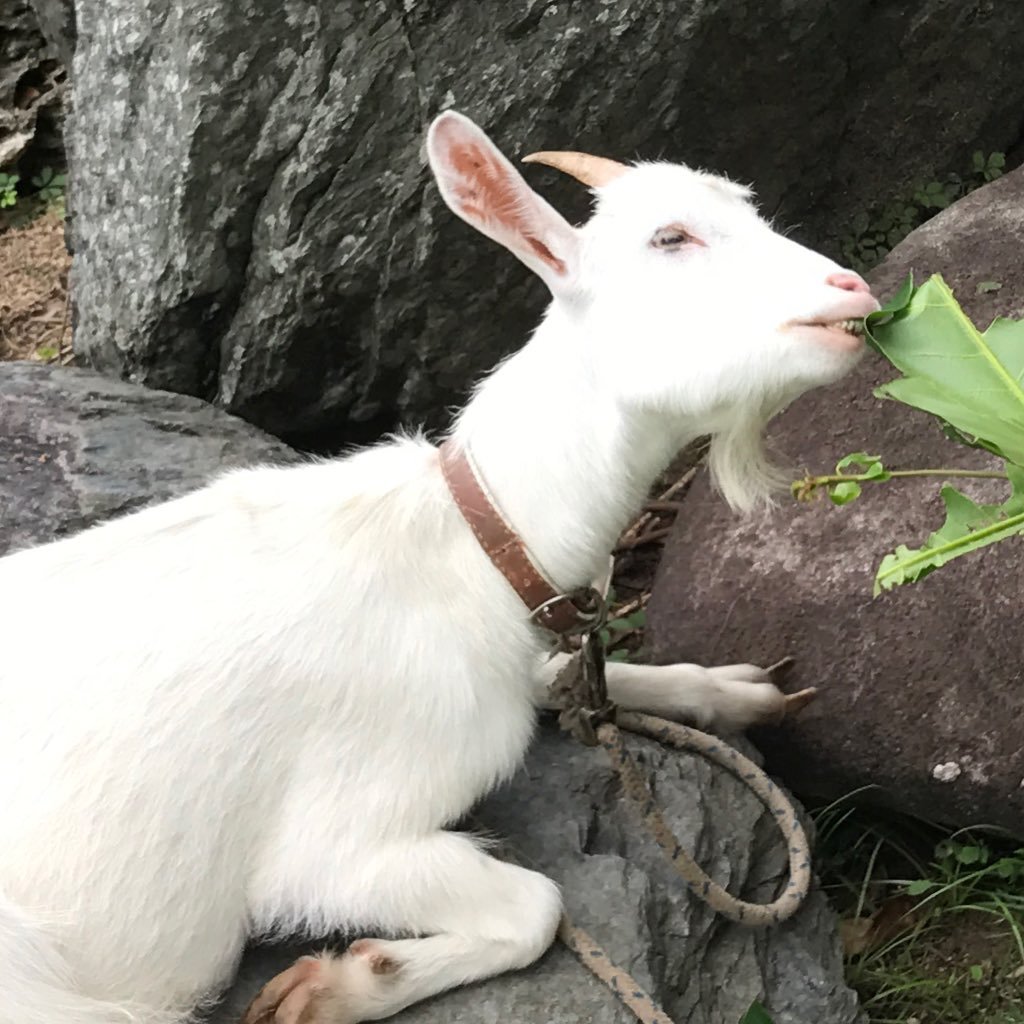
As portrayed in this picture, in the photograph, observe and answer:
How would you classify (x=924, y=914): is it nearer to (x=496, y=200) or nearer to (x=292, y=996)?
(x=292, y=996)

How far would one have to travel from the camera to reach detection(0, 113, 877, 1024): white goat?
6.35 ft

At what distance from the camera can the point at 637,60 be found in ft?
11.2

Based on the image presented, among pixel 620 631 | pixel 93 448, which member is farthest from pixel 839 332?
pixel 93 448

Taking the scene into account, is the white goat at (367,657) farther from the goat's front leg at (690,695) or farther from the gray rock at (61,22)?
the gray rock at (61,22)

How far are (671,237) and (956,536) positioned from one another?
726mm

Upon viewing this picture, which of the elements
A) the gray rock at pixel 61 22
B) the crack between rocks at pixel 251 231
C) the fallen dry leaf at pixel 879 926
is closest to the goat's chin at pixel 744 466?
the fallen dry leaf at pixel 879 926

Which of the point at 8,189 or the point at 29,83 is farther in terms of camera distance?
the point at 29,83

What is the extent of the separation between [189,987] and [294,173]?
218 centimetres

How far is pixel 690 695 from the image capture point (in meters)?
2.67

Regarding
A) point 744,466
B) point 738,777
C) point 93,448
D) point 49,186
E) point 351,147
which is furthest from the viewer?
point 49,186

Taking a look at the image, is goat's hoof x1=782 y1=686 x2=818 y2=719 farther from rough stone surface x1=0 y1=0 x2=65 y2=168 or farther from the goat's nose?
rough stone surface x1=0 y1=0 x2=65 y2=168

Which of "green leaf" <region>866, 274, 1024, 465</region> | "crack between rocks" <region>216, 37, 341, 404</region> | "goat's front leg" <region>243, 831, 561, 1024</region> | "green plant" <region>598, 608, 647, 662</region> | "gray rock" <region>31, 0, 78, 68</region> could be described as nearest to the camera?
"green leaf" <region>866, 274, 1024, 465</region>

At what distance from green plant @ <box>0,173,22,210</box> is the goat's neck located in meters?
4.03

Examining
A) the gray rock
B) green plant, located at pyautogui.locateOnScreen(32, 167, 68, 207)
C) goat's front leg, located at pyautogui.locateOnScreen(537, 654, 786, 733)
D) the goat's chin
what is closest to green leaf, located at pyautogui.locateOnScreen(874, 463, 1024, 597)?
→ the goat's chin
